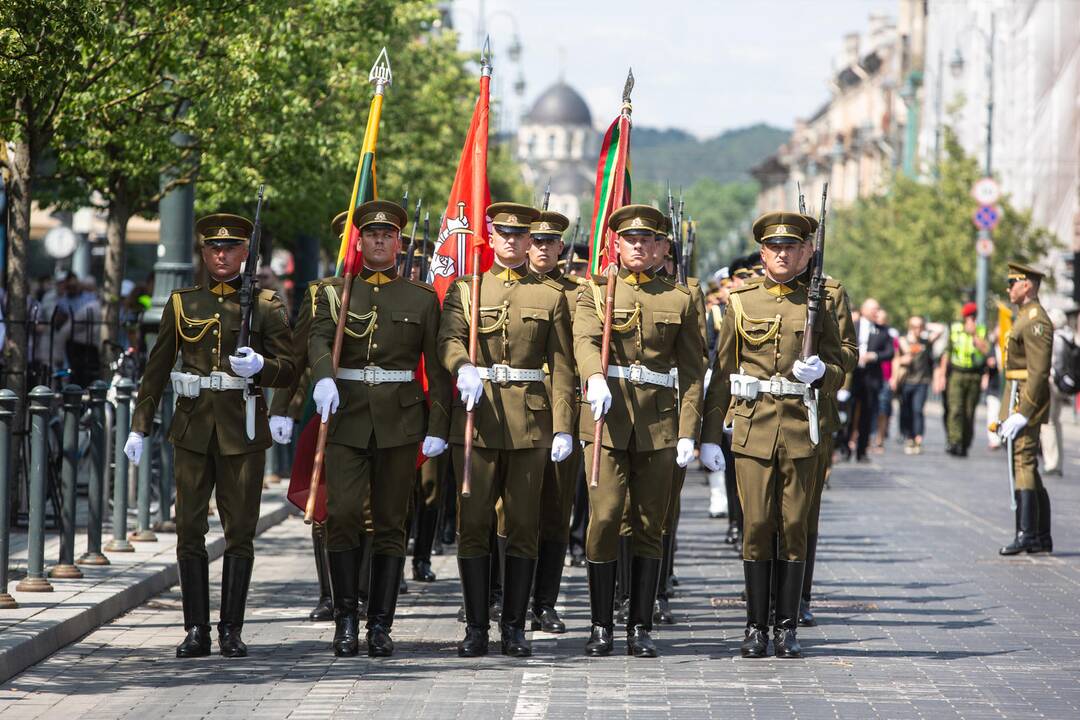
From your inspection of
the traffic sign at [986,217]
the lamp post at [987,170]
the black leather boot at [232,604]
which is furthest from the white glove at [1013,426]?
the traffic sign at [986,217]

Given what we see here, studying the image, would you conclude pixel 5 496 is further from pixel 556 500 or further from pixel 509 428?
pixel 556 500

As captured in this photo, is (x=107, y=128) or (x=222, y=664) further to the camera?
(x=107, y=128)

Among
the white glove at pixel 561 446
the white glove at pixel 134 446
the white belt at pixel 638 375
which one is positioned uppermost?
the white belt at pixel 638 375

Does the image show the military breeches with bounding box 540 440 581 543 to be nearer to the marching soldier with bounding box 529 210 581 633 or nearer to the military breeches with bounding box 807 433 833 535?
the marching soldier with bounding box 529 210 581 633

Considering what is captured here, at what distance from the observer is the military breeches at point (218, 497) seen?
8.98m

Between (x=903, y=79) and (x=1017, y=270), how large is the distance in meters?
67.3

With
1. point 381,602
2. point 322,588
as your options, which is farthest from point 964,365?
point 381,602

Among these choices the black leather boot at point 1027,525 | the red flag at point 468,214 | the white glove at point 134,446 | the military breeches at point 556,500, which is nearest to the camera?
the white glove at point 134,446

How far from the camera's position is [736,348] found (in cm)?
929

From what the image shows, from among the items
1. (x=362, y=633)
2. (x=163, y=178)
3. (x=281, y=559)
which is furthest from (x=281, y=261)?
(x=362, y=633)

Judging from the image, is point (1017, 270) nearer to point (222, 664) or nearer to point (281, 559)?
point (281, 559)

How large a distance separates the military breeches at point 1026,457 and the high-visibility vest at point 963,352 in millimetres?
11858

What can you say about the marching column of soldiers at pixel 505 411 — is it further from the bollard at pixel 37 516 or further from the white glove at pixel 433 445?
the bollard at pixel 37 516

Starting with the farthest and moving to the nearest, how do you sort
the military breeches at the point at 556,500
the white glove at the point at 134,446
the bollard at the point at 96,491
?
the bollard at the point at 96,491
the military breeches at the point at 556,500
the white glove at the point at 134,446
